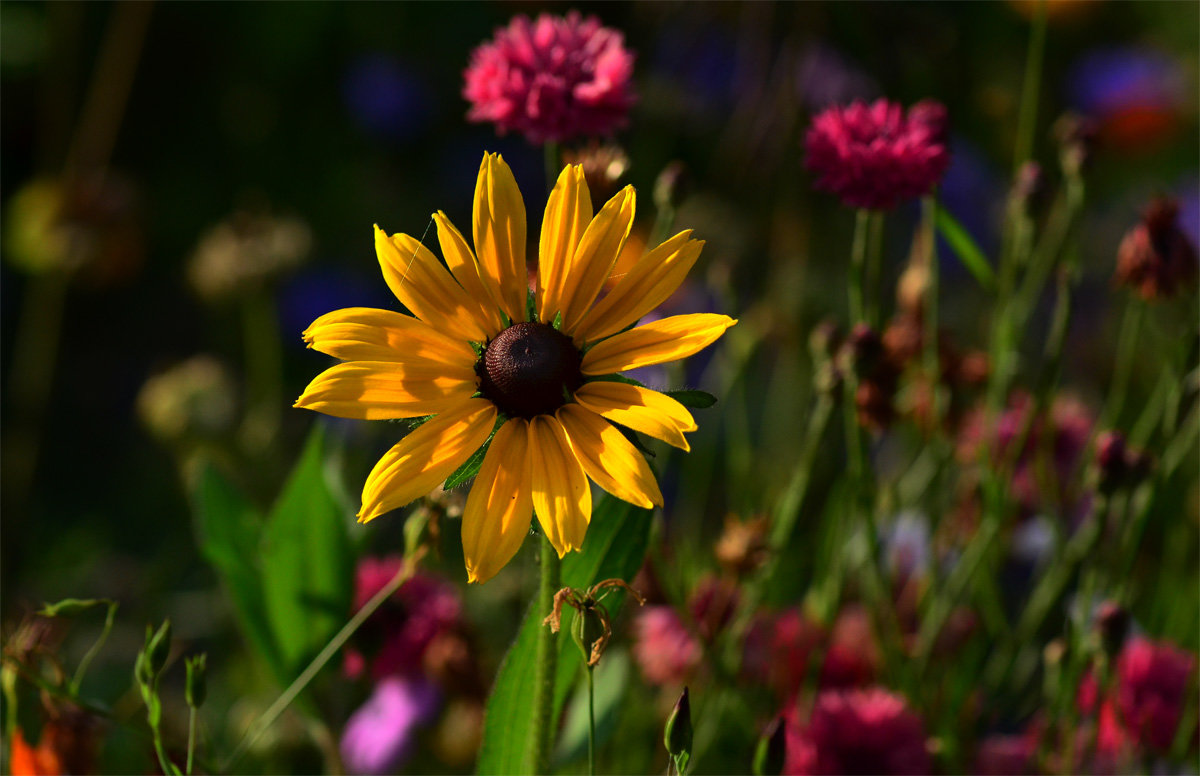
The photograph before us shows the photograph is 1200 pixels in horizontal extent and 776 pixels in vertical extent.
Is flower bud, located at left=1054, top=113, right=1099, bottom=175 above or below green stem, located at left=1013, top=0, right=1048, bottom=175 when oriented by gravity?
below

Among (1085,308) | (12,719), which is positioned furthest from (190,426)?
(1085,308)

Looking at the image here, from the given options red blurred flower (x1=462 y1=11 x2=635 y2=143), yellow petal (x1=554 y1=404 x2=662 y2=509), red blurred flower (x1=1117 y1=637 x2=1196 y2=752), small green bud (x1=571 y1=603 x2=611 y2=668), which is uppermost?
red blurred flower (x1=462 y1=11 x2=635 y2=143)

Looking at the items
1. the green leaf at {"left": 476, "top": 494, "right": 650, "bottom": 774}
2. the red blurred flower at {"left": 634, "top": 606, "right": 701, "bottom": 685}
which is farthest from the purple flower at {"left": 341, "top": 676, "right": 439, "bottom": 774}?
the green leaf at {"left": 476, "top": 494, "right": 650, "bottom": 774}

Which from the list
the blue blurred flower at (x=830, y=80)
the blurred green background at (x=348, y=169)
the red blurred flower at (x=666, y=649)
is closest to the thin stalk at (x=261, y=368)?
the blurred green background at (x=348, y=169)

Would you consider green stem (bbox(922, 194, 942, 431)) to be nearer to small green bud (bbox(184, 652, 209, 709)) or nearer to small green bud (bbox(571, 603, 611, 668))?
small green bud (bbox(571, 603, 611, 668))

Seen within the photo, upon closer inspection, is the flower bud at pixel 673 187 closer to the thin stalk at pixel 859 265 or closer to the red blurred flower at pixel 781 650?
the thin stalk at pixel 859 265

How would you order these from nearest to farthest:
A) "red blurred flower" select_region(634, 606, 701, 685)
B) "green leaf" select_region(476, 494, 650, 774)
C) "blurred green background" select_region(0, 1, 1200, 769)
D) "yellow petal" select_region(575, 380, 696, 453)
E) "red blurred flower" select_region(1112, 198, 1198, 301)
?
"yellow petal" select_region(575, 380, 696, 453), "green leaf" select_region(476, 494, 650, 774), "red blurred flower" select_region(1112, 198, 1198, 301), "red blurred flower" select_region(634, 606, 701, 685), "blurred green background" select_region(0, 1, 1200, 769)

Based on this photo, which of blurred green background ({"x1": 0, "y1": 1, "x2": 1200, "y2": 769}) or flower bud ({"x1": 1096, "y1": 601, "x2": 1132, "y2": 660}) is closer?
flower bud ({"x1": 1096, "y1": 601, "x2": 1132, "y2": 660})

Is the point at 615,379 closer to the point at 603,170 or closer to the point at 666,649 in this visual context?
the point at 603,170

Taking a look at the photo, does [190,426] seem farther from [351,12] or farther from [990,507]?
[351,12]
